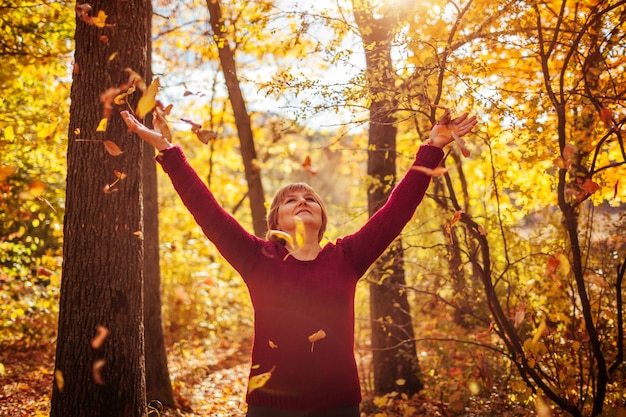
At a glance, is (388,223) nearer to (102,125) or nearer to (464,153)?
(464,153)

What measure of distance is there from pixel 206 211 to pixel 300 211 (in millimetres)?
481

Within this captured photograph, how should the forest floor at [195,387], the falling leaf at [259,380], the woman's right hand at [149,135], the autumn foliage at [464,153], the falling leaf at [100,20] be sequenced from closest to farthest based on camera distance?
1. the falling leaf at [259,380]
2. the woman's right hand at [149,135]
3. the falling leaf at [100,20]
4. the autumn foliage at [464,153]
5. the forest floor at [195,387]

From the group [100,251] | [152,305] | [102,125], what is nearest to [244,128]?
[152,305]

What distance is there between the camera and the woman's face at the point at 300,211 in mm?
2555

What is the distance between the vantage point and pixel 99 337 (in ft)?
9.25

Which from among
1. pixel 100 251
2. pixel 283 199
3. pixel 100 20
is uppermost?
pixel 100 20

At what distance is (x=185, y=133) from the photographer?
10.6 m

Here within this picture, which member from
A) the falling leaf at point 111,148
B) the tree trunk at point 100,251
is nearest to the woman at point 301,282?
the falling leaf at point 111,148

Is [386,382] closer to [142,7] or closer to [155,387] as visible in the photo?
A: [155,387]

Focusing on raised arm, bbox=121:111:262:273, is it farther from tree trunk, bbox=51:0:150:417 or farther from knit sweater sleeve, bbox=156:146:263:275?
tree trunk, bbox=51:0:150:417

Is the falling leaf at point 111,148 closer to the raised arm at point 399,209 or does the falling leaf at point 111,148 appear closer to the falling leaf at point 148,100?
the falling leaf at point 148,100

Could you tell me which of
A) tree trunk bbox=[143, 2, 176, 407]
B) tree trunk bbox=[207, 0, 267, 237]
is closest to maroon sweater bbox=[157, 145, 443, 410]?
tree trunk bbox=[143, 2, 176, 407]

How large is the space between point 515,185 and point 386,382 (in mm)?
2846

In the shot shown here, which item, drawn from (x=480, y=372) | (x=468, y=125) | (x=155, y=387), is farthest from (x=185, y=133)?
(x=468, y=125)
